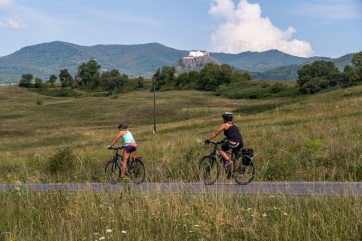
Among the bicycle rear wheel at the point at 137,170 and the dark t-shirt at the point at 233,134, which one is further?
the bicycle rear wheel at the point at 137,170

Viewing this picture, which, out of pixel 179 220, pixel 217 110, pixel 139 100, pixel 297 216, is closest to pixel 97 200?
pixel 179 220

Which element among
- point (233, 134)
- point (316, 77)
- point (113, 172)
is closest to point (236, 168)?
point (233, 134)

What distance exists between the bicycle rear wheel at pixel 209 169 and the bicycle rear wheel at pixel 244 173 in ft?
2.03

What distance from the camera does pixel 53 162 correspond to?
18234mm

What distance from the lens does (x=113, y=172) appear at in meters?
15.2

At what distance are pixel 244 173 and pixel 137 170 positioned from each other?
4.00m

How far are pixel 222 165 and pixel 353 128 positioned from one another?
11895 millimetres

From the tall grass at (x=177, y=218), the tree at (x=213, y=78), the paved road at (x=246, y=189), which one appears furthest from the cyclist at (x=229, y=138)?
the tree at (x=213, y=78)

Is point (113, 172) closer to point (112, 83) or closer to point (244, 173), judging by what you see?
point (244, 173)

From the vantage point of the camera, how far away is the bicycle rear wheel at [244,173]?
1241cm

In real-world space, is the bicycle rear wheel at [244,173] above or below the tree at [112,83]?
below

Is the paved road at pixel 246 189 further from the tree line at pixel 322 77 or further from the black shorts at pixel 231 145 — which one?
the tree line at pixel 322 77

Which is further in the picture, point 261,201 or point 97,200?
point 97,200

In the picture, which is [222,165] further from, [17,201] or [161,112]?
[161,112]
